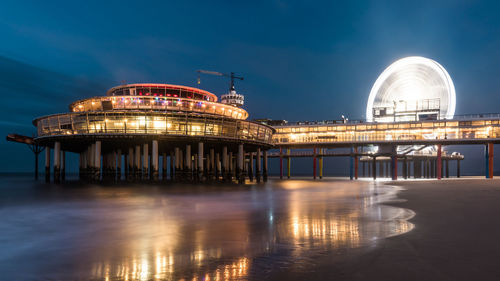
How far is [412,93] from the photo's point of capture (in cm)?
8131

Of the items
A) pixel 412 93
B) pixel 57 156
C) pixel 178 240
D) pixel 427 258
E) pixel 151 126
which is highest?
pixel 412 93

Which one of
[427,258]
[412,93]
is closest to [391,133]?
[412,93]

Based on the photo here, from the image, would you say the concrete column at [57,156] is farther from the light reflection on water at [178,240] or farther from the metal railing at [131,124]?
the light reflection on water at [178,240]

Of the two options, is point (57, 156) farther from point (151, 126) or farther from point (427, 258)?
point (427, 258)

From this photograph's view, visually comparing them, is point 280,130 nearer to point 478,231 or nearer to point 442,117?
point 442,117

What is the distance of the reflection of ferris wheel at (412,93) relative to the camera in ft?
248

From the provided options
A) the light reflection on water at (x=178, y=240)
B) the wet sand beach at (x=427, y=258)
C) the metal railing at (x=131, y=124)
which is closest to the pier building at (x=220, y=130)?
the metal railing at (x=131, y=124)

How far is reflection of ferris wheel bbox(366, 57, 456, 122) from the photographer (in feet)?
248

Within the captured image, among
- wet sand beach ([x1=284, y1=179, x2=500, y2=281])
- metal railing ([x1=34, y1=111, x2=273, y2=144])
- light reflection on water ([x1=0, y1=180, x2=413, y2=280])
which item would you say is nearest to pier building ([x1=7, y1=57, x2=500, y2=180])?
metal railing ([x1=34, y1=111, x2=273, y2=144])

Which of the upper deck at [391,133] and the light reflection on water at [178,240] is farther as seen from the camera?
the upper deck at [391,133]

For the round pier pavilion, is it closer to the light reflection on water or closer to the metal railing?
the metal railing

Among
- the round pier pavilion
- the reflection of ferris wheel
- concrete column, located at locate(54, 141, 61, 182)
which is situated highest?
the reflection of ferris wheel

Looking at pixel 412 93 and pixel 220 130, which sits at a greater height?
pixel 412 93

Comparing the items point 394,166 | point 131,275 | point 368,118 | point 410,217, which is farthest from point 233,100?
point 131,275
